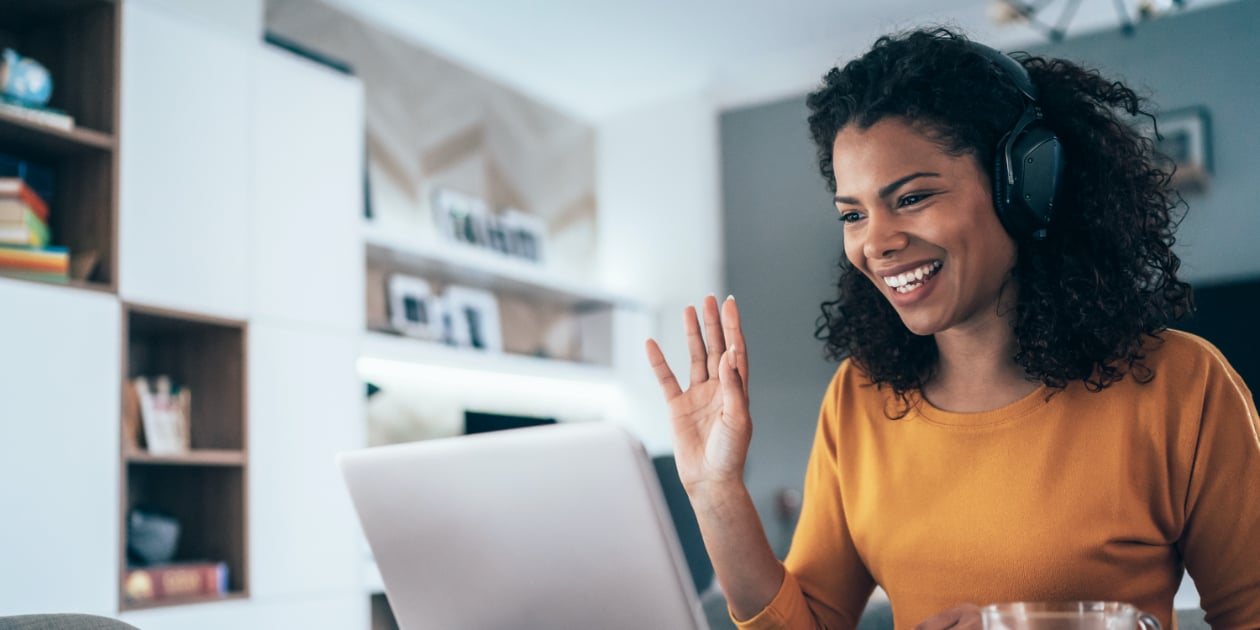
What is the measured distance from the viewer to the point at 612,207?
17.3ft

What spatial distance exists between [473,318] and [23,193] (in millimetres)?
1960

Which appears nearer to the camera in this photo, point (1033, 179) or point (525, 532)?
point (525, 532)

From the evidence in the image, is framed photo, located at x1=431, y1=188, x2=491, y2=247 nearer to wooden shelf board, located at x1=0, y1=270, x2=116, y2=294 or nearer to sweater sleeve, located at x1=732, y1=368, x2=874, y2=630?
wooden shelf board, located at x1=0, y1=270, x2=116, y2=294

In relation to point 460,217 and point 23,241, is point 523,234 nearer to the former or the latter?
point 460,217

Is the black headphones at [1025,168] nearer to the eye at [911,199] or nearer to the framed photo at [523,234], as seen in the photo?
the eye at [911,199]

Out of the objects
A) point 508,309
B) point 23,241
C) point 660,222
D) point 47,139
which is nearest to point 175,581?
point 23,241

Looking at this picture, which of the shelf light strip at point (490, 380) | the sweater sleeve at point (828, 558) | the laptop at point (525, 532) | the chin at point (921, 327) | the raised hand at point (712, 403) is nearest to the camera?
the laptop at point (525, 532)

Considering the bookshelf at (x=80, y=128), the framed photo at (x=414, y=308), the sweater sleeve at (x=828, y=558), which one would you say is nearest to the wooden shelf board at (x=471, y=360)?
the framed photo at (x=414, y=308)

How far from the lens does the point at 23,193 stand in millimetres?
2457

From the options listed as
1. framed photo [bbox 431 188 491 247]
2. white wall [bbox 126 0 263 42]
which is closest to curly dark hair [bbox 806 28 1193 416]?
white wall [bbox 126 0 263 42]

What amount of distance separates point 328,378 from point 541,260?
1.75m

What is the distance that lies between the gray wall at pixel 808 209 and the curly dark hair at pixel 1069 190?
9.74 feet

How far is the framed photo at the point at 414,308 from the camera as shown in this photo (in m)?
3.90

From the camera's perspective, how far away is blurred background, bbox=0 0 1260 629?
2.52 m
